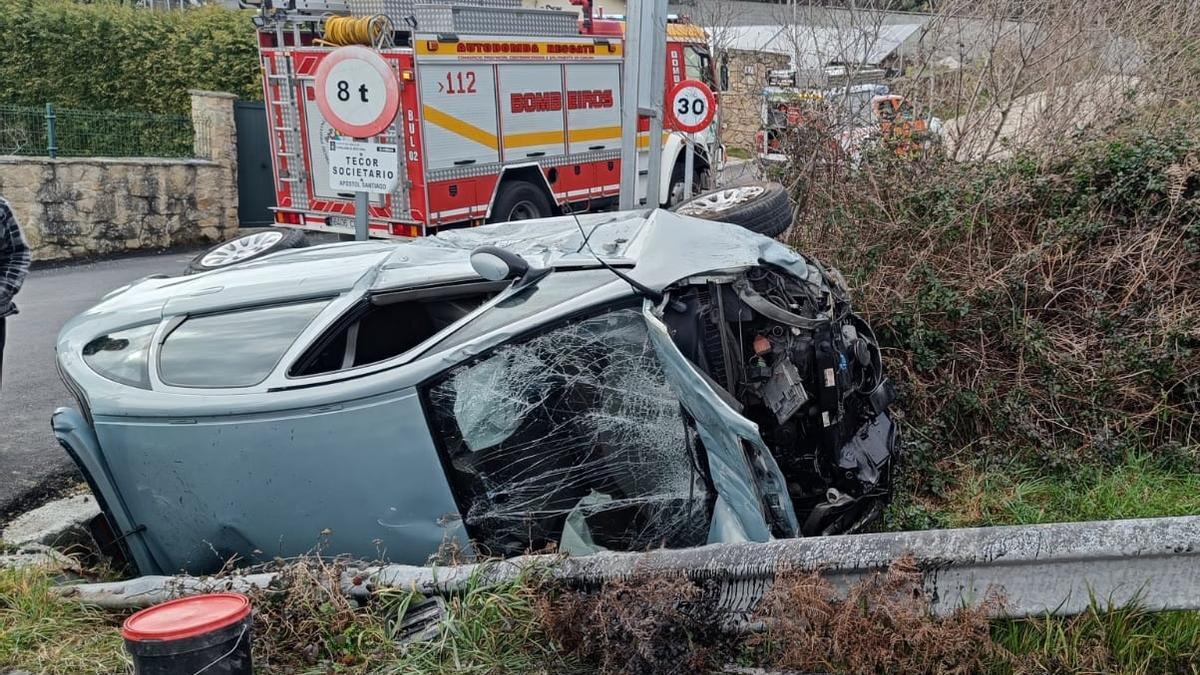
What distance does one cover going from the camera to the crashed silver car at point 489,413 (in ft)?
11.7

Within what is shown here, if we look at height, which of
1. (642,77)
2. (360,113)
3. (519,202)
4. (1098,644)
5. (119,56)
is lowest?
(1098,644)

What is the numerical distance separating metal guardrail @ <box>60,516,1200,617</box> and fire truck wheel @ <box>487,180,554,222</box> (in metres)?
8.61

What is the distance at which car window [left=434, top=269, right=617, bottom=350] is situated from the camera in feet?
11.9

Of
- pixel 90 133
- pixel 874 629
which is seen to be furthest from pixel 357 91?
pixel 90 133

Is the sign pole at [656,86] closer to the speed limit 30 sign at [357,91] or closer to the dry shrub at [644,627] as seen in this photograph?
the speed limit 30 sign at [357,91]

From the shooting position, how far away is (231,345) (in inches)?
155

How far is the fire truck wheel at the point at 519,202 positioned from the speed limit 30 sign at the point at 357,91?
4.82 meters

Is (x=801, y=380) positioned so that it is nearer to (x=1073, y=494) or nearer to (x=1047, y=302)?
(x=1073, y=494)

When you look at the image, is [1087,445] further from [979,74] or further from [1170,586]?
[979,74]

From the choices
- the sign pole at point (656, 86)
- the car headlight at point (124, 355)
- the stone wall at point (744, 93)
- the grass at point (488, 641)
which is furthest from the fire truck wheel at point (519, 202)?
the grass at point (488, 641)

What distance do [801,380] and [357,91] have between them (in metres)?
3.88

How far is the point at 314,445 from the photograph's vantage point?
362cm

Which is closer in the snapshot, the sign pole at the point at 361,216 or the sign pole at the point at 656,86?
the sign pole at the point at 361,216

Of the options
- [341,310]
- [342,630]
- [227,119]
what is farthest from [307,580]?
[227,119]
